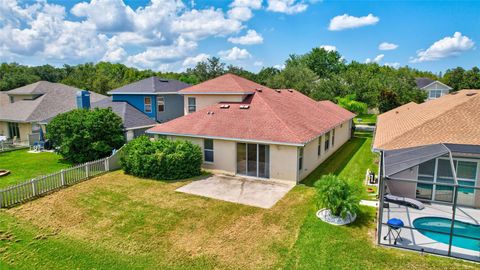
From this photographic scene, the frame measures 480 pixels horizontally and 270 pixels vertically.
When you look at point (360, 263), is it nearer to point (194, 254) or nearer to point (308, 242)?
point (308, 242)

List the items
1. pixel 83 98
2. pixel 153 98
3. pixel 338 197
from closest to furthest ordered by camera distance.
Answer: pixel 338 197 → pixel 83 98 → pixel 153 98

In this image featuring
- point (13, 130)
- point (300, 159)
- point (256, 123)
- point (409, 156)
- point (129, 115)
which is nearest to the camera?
point (409, 156)

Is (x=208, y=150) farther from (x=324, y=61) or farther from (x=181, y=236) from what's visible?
(x=324, y=61)

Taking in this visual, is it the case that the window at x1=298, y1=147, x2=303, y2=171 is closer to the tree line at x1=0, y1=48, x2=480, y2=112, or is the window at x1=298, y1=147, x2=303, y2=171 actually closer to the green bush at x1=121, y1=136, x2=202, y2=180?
the green bush at x1=121, y1=136, x2=202, y2=180

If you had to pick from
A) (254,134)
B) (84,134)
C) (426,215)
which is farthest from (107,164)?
(426,215)

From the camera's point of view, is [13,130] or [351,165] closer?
[351,165]

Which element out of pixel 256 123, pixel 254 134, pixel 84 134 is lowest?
pixel 84 134

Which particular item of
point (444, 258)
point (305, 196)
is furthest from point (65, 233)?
point (444, 258)
